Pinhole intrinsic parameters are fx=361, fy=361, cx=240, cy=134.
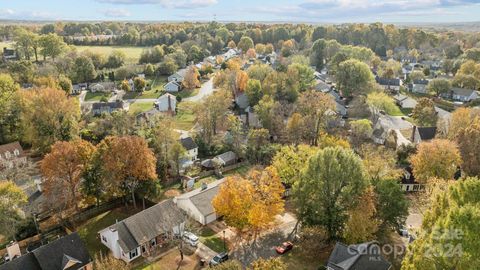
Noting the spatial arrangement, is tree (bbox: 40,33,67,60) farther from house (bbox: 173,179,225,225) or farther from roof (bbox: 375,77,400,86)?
roof (bbox: 375,77,400,86)

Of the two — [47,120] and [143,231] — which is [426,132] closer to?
[143,231]

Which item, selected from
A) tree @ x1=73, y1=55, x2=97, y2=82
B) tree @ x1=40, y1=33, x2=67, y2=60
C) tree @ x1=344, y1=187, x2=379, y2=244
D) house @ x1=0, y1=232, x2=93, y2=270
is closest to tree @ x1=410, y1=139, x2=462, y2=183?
tree @ x1=344, y1=187, x2=379, y2=244

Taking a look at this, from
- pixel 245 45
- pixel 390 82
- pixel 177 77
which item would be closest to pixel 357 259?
pixel 390 82

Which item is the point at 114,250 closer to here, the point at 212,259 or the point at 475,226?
the point at 212,259

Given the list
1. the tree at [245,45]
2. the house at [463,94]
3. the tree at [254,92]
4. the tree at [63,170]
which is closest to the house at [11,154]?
the tree at [63,170]

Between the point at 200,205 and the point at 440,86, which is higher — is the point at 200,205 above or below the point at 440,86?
below

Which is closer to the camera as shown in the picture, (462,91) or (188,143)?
(188,143)

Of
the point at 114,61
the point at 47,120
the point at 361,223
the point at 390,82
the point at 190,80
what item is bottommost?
the point at 361,223

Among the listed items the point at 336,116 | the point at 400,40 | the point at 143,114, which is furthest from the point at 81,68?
the point at 400,40
